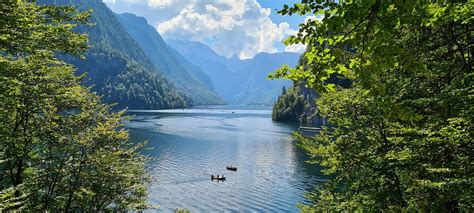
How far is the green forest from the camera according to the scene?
607 cm

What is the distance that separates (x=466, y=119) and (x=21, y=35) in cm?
1497

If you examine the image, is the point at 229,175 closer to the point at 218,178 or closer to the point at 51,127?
the point at 218,178

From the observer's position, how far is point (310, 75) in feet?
21.8

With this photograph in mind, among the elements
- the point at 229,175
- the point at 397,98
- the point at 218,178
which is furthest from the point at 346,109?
the point at 229,175

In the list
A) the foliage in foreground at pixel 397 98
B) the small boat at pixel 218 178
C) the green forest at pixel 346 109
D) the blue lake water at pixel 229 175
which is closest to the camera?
the foliage in foreground at pixel 397 98

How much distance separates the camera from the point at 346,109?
718 inches

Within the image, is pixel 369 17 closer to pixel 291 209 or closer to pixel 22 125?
pixel 22 125

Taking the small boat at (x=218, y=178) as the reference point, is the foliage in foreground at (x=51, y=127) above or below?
above

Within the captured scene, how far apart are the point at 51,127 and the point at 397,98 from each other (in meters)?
17.6

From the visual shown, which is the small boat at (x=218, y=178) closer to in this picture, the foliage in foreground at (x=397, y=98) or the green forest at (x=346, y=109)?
the green forest at (x=346, y=109)

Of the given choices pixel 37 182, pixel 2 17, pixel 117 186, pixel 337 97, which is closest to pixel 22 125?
pixel 37 182

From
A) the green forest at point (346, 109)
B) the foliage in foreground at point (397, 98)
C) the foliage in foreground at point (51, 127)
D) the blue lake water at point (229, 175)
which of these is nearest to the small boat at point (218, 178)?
the blue lake water at point (229, 175)

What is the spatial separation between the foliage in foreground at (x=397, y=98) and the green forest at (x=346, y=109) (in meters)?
0.04

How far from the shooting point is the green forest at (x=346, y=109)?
19.9ft
